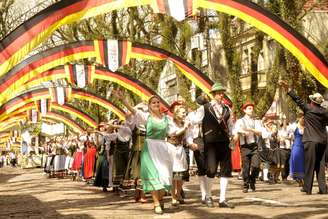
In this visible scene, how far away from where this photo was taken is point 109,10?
11.7 meters

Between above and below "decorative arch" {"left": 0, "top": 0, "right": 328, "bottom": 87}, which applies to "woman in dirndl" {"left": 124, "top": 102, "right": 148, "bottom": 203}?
below

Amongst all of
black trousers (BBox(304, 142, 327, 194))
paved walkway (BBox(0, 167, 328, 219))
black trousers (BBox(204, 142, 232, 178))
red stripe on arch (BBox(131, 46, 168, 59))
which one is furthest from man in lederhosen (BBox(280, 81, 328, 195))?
red stripe on arch (BBox(131, 46, 168, 59))

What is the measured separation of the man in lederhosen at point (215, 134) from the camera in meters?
10.2

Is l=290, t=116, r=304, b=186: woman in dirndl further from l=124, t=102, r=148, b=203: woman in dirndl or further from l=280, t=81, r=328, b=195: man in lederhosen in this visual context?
l=124, t=102, r=148, b=203: woman in dirndl

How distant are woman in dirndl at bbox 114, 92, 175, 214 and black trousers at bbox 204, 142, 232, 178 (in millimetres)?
600

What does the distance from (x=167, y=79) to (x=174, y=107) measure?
43202mm

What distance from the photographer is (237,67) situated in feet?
84.0

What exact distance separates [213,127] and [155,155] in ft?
3.31

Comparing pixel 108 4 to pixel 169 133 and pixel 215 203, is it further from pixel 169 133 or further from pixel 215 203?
pixel 215 203

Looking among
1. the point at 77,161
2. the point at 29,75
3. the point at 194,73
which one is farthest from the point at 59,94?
the point at 29,75

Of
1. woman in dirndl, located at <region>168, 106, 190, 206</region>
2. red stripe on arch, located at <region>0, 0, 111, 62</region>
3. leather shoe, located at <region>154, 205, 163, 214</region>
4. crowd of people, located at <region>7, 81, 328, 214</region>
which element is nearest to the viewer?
leather shoe, located at <region>154, 205, 163, 214</region>

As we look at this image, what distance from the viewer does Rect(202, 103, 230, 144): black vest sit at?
10219mm

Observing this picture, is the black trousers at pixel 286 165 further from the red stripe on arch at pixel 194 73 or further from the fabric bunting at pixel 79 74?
the fabric bunting at pixel 79 74

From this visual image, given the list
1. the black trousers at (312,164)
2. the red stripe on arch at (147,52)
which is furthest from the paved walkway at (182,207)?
the red stripe on arch at (147,52)
